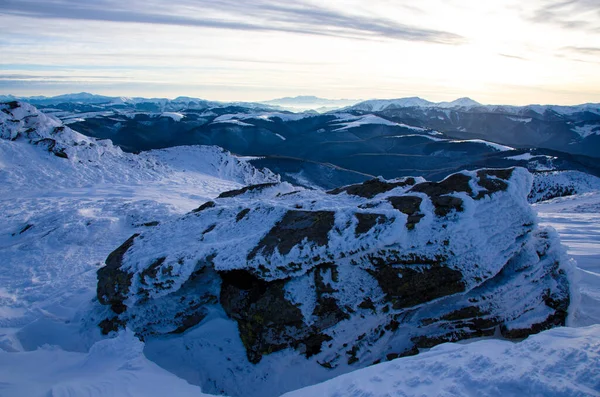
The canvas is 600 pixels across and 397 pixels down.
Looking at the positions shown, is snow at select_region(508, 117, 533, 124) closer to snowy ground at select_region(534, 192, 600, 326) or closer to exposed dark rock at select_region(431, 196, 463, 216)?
snowy ground at select_region(534, 192, 600, 326)

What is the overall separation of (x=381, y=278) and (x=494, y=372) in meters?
2.89

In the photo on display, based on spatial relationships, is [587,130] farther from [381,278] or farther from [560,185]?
[381,278]

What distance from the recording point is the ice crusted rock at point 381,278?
7031 millimetres

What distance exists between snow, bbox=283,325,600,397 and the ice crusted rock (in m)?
1.52

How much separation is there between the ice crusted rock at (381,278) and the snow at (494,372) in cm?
152

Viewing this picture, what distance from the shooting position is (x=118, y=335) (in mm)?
A: 7938

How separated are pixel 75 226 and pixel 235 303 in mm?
10197

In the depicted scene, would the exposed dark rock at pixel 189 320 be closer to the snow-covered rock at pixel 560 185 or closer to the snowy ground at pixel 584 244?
the snowy ground at pixel 584 244

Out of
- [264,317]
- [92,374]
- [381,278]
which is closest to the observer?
[92,374]

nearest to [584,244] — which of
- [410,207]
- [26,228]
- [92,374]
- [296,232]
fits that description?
[410,207]

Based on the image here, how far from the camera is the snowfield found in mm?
4523

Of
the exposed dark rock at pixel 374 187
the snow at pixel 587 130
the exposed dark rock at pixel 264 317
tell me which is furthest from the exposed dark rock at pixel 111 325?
the snow at pixel 587 130

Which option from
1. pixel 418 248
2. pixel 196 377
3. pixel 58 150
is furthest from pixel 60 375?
pixel 58 150

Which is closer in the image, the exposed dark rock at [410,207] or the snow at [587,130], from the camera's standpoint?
the exposed dark rock at [410,207]
